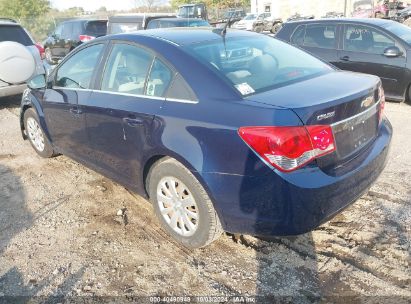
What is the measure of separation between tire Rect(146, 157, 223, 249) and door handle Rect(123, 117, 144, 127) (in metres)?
0.34

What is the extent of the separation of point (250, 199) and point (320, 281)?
75cm

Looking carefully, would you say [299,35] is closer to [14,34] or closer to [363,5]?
[14,34]

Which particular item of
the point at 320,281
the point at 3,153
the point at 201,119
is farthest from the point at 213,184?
the point at 3,153

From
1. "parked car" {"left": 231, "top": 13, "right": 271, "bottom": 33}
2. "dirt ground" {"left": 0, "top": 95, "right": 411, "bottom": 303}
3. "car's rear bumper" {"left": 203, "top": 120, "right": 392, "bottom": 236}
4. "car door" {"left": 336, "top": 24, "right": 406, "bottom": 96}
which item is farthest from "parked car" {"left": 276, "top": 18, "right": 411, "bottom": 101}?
"parked car" {"left": 231, "top": 13, "right": 271, "bottom": 33}

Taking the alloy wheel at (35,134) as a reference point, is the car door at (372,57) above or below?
above

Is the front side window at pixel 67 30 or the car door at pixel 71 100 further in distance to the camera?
the front side window at pixel 67 30

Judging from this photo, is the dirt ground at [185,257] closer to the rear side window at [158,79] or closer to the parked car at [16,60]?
the rear side window at [158,79]

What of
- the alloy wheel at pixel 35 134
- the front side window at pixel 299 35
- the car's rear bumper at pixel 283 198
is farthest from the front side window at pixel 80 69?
the front side window at pixel 299 35

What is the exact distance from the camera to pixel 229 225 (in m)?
2.79

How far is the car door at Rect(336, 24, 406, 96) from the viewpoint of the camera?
21.6 ft

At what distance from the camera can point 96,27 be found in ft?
44.4

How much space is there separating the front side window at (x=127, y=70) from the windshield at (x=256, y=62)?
0.43 metres

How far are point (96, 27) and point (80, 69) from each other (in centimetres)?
1033

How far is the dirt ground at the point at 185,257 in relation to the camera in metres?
2.69
